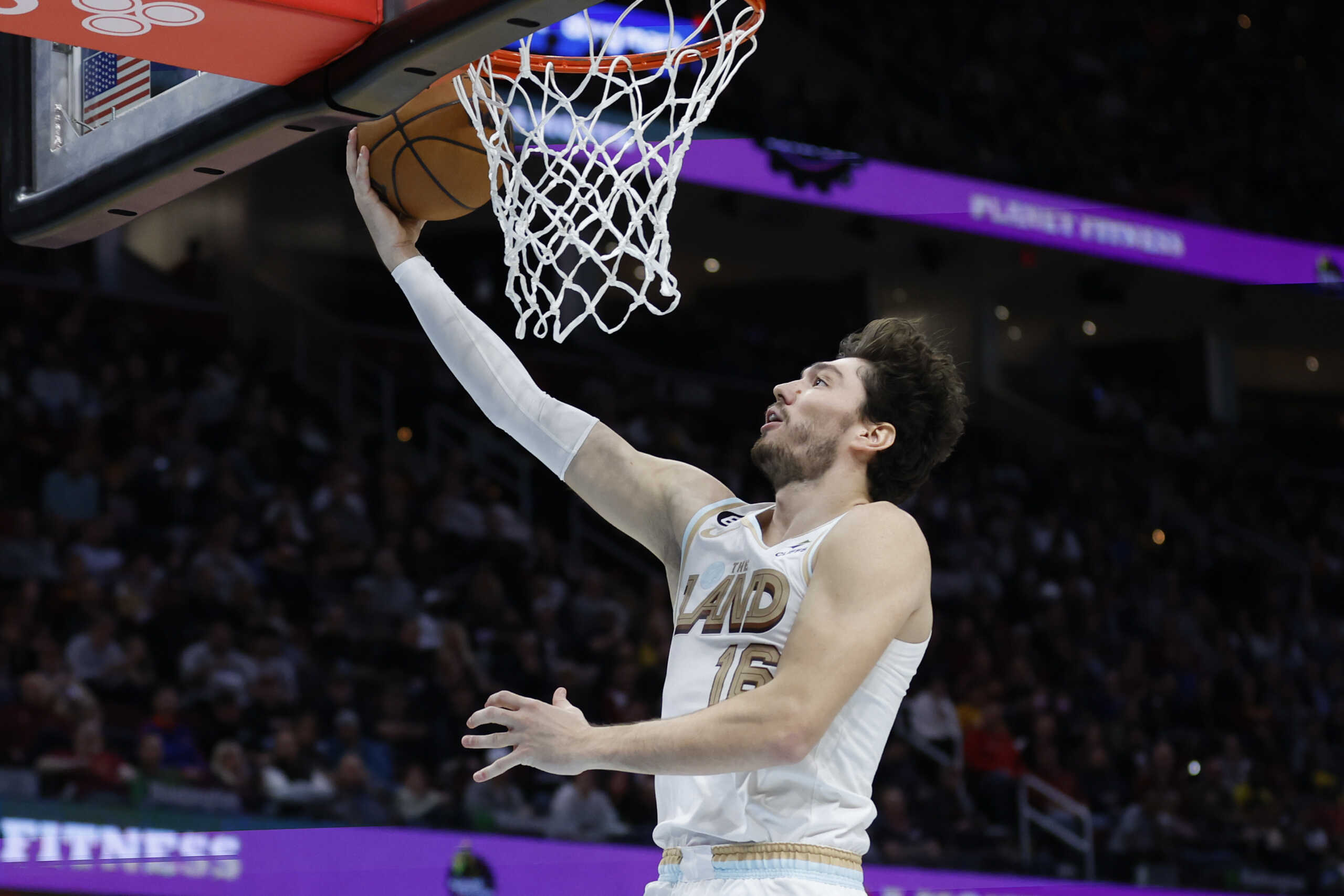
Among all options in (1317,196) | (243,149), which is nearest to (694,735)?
(243,149)

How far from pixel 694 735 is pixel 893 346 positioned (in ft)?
2.88

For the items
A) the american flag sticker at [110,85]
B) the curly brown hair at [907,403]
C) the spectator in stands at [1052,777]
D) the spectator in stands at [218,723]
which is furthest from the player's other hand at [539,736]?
the spectator in stands at [1052,777]

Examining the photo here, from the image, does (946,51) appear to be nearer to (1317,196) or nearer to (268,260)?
(1317,196)

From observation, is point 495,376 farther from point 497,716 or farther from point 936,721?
point 936,721

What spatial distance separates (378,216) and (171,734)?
15.7ft

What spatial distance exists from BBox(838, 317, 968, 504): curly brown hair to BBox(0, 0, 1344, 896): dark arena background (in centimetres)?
106

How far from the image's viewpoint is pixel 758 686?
8.49ft

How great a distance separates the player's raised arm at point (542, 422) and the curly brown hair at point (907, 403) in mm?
303

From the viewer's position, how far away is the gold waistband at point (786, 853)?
8.39 feet

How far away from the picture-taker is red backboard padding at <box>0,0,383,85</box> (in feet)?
7.73

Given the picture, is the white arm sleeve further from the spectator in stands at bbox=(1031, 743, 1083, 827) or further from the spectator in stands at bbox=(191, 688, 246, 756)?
the spectator in stands at bbox=(1031, 743, 1083, 827)

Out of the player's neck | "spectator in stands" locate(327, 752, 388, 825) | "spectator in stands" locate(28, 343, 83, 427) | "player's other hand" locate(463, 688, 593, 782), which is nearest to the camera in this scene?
"player's other hand" locate(463, 688, 593, 782)

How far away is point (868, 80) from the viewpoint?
15633 millimetres

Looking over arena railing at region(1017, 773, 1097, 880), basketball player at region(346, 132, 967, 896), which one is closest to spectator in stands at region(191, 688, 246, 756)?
arena railing at region(1017, 773, 1097, 880)
